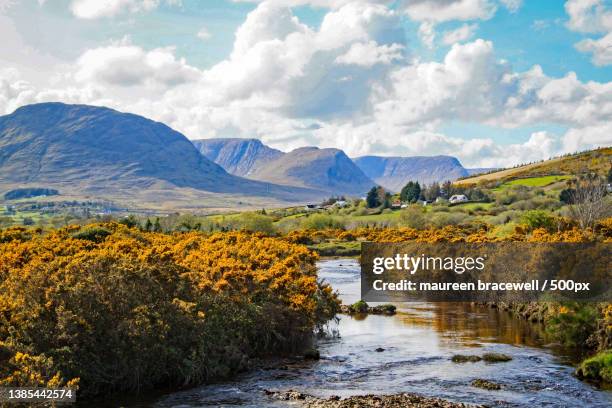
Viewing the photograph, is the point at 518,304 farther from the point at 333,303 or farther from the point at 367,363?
the point at 367,363

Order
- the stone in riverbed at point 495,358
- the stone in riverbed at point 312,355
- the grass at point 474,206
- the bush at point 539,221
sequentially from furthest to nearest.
A: the grass at point 474,206, the bush at point 539,221, the stone in riverbed at point 312,355, the stone in riverbed at point 495,358

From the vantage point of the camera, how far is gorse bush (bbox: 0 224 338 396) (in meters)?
26.3

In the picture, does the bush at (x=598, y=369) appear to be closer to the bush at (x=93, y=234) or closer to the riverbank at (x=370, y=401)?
the riverbank at (x=370, y=401)

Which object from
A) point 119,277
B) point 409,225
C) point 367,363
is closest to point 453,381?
point 367,363

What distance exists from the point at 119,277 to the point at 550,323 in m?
26.1

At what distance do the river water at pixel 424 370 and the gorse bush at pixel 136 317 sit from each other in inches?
70.2

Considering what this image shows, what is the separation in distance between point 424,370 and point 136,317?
14961 mm

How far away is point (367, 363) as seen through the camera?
116ft

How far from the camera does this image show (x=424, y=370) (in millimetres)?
33719

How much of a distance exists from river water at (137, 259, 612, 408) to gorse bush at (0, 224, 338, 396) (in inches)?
70.2

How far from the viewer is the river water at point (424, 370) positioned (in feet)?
93.1

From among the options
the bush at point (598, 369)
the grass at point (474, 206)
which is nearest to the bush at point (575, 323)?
the bush at point (598, 369)

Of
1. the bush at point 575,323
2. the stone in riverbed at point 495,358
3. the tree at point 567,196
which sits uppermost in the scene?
the tree at point 567,196

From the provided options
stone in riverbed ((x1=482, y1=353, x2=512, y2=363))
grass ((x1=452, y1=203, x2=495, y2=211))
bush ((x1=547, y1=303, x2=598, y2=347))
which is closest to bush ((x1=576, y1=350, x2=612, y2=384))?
stone in riverbed ((x1=482, y1=353, x2=512, y2=363))
